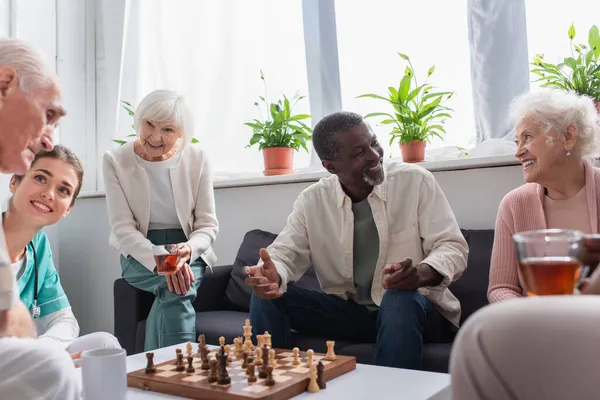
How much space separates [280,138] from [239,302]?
992mm

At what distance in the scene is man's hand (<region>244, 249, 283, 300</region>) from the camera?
6.42ft

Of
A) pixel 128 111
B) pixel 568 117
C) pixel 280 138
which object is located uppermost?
pixel 128 111

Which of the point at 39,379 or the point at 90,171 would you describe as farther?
the point at 90,171

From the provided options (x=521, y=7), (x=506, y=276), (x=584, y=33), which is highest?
(x=521, y=7)

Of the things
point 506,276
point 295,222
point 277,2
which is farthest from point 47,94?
point 277,2

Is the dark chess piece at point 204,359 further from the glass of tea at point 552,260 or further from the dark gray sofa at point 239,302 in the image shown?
the glass of tea at point 552,260

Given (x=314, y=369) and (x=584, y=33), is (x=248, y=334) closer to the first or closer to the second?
(x=314, y=369)

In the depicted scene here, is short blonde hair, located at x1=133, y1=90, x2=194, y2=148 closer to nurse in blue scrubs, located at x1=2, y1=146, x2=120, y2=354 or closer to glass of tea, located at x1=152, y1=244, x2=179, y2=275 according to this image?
nurse in blue scrubs, located at x1=2, y1=146, x2=120, y2=354

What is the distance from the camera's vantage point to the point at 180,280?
2318 mm

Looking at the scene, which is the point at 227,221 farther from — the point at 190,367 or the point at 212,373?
the point at 212,373

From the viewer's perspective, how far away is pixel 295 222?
2.30m

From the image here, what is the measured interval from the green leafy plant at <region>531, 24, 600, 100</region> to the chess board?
64.6 inches

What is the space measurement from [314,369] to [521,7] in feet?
6.90

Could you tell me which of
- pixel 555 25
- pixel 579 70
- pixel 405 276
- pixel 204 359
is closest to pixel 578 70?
pixel 579 70
